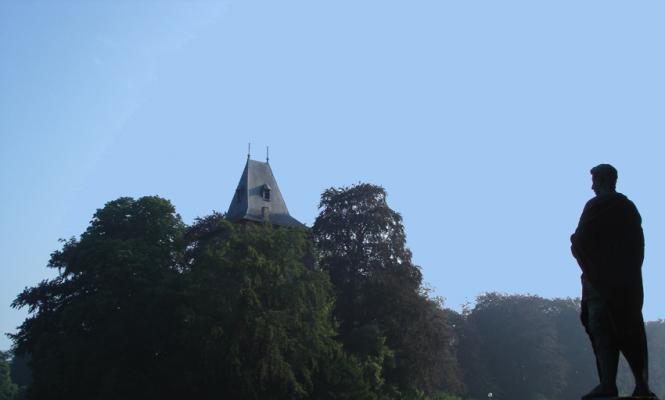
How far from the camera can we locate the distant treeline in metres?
34.5

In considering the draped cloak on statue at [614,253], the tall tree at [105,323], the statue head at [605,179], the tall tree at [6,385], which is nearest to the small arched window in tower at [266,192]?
the tall tree at [105,323]

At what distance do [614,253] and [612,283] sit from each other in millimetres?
329

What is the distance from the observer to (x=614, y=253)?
24.7 ft

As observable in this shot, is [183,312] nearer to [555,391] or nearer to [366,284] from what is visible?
[366,284]

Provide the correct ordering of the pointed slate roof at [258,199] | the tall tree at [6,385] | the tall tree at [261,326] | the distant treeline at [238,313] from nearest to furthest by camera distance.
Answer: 1. the tall tree at [261,326]
2. the distant treeline at [238,313]
3. the pointed slate roof at [258,199]
4. the tall tree at [6,385]

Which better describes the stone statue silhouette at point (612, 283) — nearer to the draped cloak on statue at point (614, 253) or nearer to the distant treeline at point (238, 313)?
the draped cloak on statue at point (614, 253)

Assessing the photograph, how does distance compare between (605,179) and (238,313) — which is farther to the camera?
(238,313)

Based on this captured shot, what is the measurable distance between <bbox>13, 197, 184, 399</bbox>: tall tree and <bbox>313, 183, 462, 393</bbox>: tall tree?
10613 millimetres

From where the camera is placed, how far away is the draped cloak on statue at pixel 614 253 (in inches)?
292

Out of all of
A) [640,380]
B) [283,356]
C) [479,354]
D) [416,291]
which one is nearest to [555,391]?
[479,354]

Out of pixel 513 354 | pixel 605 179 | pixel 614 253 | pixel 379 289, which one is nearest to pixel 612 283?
pixel 614 253

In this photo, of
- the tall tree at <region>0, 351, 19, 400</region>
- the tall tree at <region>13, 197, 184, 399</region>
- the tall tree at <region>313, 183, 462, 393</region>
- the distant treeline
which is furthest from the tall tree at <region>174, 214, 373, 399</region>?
the tall tree at <region>0, 351, 19, 400</region>

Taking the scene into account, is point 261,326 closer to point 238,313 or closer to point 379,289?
point 238,313

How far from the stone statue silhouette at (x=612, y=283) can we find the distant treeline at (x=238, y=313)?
1060 inches
